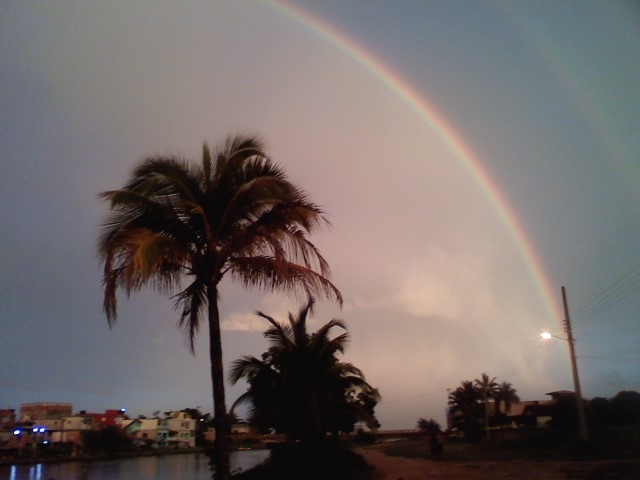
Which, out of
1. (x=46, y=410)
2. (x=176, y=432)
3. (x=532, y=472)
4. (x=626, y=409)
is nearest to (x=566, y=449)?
(x=532, y=472)

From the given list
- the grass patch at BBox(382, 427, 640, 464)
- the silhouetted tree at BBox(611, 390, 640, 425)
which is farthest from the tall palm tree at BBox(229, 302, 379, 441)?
the silhouetted tree at BBox(611, 390, 640, 425)

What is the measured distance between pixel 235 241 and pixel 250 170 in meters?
1.35

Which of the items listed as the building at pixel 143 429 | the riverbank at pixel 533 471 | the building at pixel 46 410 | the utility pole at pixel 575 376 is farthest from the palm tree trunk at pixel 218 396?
the building at pixel 46 410

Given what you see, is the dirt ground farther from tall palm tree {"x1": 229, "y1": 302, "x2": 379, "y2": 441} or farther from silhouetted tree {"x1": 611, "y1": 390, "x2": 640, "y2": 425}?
silhouetted tree {"x1": 611, "y1": 390, "x2": 640, "y2": 425}

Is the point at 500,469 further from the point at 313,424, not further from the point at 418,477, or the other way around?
the point at 313,424

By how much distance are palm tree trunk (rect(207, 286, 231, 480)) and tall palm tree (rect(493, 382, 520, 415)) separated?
242 feet

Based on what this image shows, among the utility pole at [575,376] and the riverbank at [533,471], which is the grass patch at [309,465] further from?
the utility pole at [575,376]

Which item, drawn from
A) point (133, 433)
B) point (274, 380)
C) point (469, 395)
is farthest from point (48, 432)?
point (274, 380)

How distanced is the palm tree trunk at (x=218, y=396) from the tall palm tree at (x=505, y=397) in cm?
7364

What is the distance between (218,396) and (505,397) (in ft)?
245

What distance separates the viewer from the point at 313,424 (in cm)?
1853

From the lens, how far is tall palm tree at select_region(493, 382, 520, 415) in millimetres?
76875

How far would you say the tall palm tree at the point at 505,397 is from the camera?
252 ft

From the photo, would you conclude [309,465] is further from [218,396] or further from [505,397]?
[505,397]
